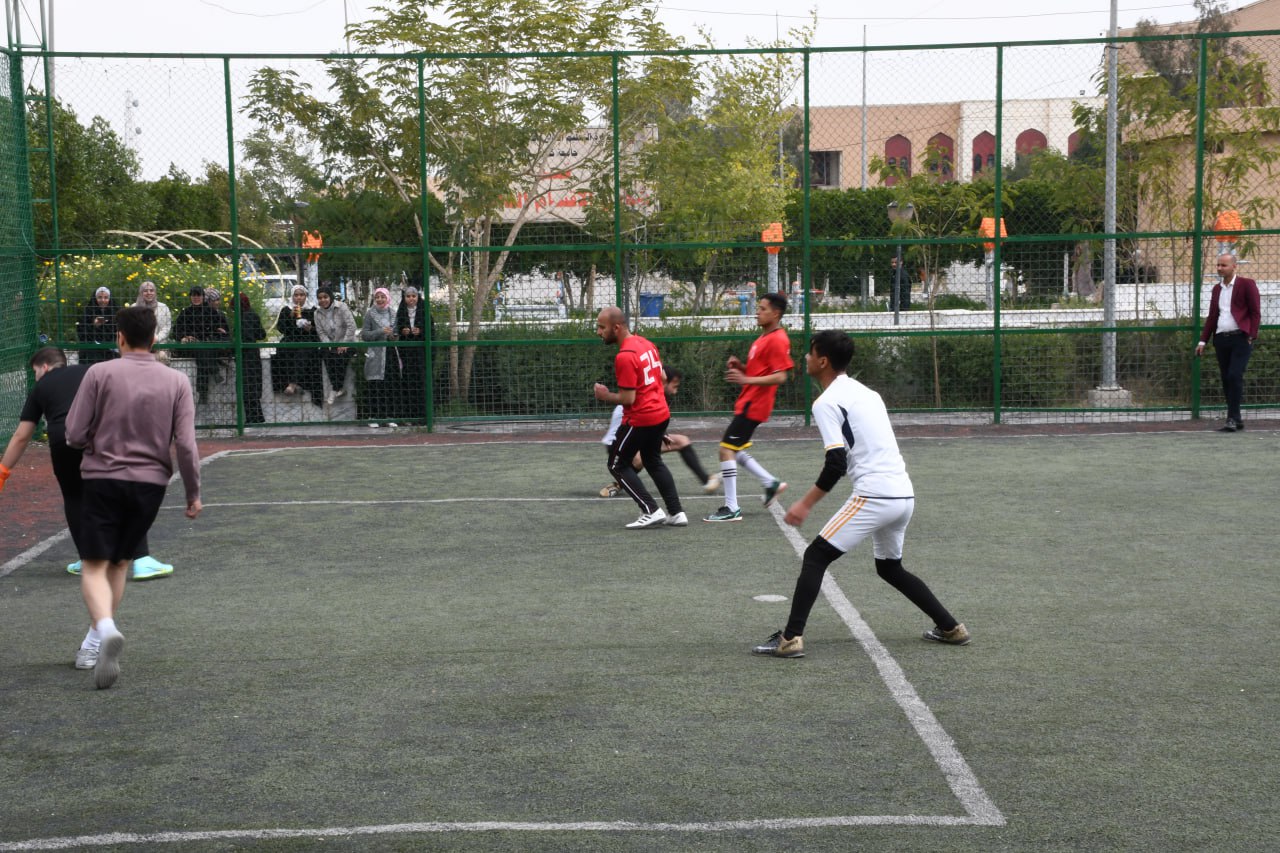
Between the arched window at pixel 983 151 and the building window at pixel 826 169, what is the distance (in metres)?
2.07

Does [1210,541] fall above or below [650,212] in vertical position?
below

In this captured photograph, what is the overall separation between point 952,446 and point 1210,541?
17.5ft

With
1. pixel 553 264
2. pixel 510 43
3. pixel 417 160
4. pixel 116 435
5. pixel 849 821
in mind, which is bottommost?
pixel 849 821

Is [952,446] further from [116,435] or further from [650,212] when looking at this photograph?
[116,435]

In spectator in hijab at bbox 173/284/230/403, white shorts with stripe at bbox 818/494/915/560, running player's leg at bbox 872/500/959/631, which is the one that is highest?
spectator in hijab at bbox 173/284/230/403

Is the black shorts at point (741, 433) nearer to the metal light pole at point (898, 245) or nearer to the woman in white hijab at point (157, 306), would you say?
the metal light pole at point (898, 245)

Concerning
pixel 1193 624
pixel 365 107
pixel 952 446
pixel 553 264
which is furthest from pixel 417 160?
pixel 1193 624

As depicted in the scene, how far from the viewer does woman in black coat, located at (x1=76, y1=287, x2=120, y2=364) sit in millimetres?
16250

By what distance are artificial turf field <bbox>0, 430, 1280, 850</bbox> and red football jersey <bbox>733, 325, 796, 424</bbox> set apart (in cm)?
84

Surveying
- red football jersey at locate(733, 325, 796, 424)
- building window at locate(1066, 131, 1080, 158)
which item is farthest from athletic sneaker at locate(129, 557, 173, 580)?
building window at locate(1066, 131, 1080, 158)

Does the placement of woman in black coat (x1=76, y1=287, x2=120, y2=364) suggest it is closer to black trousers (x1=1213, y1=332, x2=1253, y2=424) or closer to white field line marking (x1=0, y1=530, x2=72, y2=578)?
white field line marking (x1=0, y1=530, x2=72, y2=578)

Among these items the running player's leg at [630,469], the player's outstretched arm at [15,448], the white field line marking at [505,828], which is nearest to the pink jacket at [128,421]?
the player's outstretched arm at [15,448]

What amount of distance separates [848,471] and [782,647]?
3.00 feet

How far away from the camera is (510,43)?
19500mm
